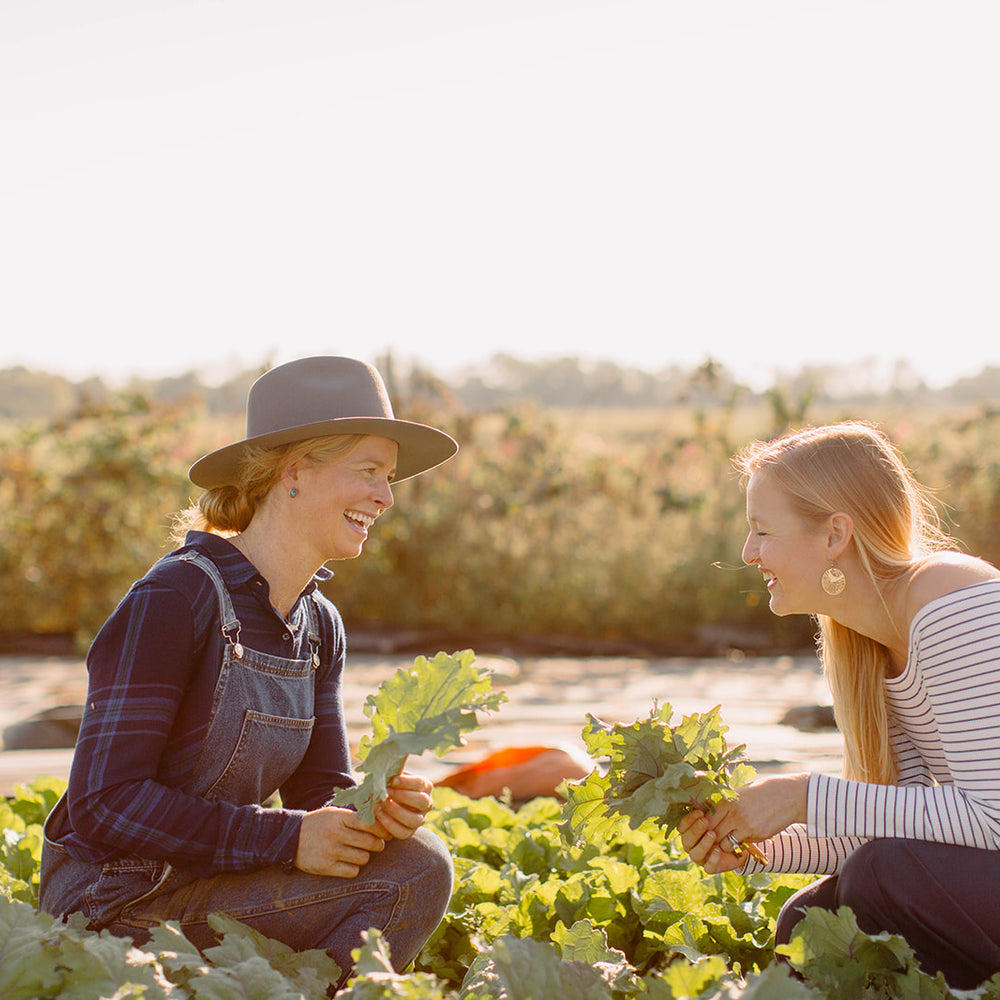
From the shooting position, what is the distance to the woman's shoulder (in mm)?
1920

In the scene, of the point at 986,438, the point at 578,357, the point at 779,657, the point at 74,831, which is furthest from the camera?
the point at 578,357

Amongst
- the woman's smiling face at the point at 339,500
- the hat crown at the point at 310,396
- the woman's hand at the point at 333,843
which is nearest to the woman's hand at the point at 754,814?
the woman's hand at the point at 333,843

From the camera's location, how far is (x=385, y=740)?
1737 mm

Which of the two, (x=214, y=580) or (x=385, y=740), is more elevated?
(x=214, y=580)

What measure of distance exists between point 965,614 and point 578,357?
64570 millimetres

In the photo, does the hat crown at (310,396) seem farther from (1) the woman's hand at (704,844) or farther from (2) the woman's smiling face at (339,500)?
(1) the woman's hand at (704,844)

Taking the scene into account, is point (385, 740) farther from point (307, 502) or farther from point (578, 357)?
point (578, 357)

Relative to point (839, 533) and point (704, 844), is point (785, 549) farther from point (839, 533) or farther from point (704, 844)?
point (704, 844)

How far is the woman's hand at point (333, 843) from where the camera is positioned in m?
1.94

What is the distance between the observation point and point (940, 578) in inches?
76.4

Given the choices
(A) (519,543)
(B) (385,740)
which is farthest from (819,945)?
(A) (519,543)

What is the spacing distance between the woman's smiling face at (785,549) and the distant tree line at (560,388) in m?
8.66

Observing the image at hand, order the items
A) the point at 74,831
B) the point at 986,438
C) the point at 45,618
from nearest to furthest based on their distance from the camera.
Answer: the point at 74,831 → the point at 45,618 → the point at 986,438

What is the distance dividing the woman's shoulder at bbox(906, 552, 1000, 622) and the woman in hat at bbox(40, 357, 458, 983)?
0.94 metres
